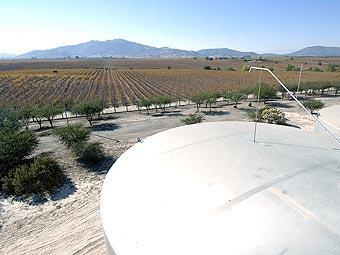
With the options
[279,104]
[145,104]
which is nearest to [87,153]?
[145,104]

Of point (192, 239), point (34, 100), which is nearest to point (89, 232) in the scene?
point (192, 239)

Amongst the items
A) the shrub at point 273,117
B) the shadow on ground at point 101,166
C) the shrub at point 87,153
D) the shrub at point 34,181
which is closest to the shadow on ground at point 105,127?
the shrub at point 87,153

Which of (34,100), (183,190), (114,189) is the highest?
(183,190)

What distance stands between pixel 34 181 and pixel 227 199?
16477 mm

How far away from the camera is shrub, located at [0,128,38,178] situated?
77.1 ft

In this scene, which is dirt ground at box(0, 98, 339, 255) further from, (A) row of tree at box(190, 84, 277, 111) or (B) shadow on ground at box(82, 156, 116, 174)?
(A) row of tree at box(190, 84, 277, 111)

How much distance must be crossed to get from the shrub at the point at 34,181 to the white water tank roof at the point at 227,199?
33.1ft

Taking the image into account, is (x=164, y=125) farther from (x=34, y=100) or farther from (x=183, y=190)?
(x=34, y=100)

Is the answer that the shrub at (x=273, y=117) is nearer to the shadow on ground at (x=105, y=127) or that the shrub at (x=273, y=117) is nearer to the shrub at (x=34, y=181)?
the shadow on ground at (x=105, y=127)

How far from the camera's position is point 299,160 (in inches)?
416

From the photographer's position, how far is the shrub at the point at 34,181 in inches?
790

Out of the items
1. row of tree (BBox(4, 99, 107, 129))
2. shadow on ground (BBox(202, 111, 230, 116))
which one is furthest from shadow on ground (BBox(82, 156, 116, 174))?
shadow on ground (BBox(202, 111, 230, 116))

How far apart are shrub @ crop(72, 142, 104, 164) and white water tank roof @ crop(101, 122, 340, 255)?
519 inches

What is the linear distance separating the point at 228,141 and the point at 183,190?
13.7 feet
